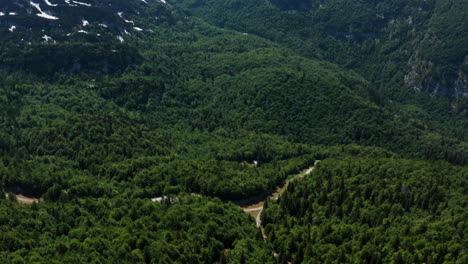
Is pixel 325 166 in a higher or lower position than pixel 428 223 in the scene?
lower

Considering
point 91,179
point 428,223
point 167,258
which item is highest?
point 428,223

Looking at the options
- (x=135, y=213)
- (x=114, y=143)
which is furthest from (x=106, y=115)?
(x=135, y=213)

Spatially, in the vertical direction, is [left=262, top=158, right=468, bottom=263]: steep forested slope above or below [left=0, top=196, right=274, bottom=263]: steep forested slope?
above

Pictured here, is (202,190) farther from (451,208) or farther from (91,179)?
(451,208)

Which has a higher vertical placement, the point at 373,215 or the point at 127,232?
the point at 373,215

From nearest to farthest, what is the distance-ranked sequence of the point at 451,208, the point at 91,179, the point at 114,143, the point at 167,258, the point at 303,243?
the point at 167,258
the point at 303,243
the point at 451,208
the point at 91,179
the point at 114,143

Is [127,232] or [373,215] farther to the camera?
[373,215]

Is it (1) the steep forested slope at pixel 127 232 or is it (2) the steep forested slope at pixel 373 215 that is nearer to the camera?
(1) the steep forested slope at pixel 127 232

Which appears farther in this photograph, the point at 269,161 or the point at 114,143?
the point at 269,161

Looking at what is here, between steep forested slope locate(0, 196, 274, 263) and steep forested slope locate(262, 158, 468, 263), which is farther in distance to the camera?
steep forested slope locate(262, 158, 468, 263)

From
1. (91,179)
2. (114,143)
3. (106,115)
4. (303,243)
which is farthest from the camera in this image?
(106,115)

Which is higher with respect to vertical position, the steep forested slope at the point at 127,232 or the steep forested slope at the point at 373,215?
the steep forested slope at the point at 373,215
